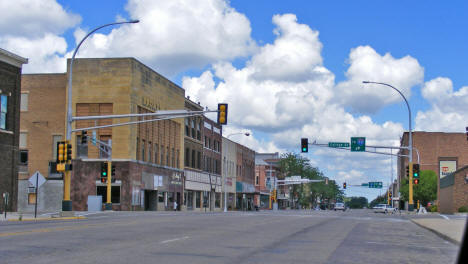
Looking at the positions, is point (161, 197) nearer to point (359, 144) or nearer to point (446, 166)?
point (359, 144)

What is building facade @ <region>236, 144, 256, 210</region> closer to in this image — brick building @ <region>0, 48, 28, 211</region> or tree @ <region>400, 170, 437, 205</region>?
tree @ <region>400, 170, 437, 205</region>

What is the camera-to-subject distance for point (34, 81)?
6303 cm

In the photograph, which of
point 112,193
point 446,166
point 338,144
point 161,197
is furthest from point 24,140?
point 446,166

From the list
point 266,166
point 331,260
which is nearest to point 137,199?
point 331,260

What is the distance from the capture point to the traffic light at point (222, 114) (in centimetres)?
3134

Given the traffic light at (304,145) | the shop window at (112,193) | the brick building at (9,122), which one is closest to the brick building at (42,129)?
the shop window at (112,193)

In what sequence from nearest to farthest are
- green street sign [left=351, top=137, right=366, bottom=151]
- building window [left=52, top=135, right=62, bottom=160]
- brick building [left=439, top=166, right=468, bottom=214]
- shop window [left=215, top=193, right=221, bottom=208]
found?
1. green street sign [left=351, top=137, right=366, bottom=151]
2. brick building [left=439, top=166, right=468, bottom=214]
3. building window [left=52, top=135, right=62, bottom=160]
4. shop window [left=215, top=193, right=221, bottom=208]

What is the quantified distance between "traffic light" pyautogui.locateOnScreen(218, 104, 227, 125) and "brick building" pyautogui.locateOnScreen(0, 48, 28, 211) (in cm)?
1827

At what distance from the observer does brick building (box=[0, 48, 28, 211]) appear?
138 feet

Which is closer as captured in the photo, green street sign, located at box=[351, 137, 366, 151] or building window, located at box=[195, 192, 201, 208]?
green street sign, located at box=[351, 137, 366, 151]

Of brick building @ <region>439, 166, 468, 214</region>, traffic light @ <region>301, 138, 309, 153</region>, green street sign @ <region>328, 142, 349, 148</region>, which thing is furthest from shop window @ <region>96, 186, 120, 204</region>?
brick building @ <region>439, 166, 468, 214</region>

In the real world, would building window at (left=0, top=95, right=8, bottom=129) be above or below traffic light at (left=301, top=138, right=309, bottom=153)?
above

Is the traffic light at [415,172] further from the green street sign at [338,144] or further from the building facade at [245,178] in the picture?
the building facade at [245,178]

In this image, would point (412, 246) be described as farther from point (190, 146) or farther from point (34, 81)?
point (190, 146)
